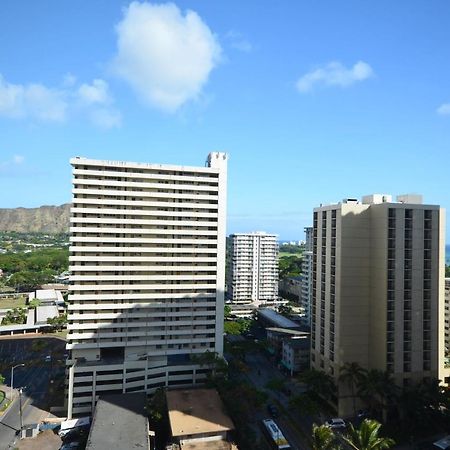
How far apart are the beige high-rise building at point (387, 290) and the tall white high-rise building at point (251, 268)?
3698 inches

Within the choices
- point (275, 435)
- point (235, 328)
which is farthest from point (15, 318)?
point (275, 435)

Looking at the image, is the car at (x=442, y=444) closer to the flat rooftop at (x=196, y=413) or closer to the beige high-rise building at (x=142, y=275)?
the flat rooftop at (x=196, y=413)

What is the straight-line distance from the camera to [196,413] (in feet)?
190

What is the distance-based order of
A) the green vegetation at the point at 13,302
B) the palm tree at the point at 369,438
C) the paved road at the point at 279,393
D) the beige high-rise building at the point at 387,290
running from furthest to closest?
the green vegetation at the point at 13,302
the beige high-rise building at the point at 387,290
the paved road at the point at 279,393
the palm tree at the point at 369,438

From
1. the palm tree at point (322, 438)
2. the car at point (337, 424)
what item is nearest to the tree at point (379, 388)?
the car at point (337, 424)

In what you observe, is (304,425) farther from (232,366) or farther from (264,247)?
(264,247)

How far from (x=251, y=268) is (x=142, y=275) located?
95592 mm

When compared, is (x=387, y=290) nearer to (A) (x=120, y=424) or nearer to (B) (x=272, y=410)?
(B) (x=272, y=410)

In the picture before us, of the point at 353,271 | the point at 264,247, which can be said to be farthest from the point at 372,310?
the point at 264,247

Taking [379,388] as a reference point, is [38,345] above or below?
below

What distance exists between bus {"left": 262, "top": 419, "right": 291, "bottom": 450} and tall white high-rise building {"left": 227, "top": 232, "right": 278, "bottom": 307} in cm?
10240

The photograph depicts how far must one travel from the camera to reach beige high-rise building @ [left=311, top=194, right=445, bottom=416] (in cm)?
6675

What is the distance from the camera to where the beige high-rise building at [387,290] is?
66.8 meters

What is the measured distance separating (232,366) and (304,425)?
23867 mm
